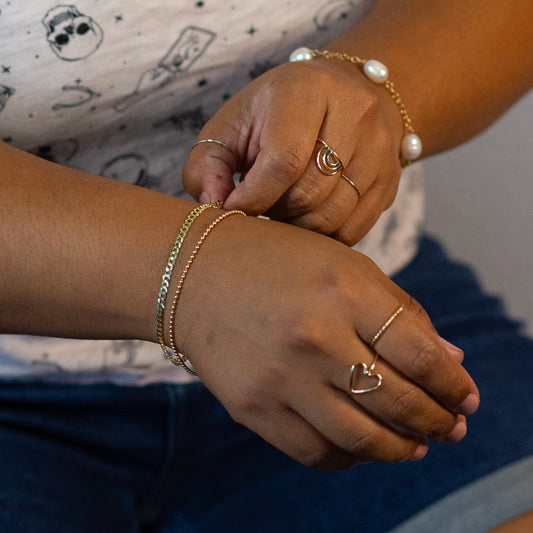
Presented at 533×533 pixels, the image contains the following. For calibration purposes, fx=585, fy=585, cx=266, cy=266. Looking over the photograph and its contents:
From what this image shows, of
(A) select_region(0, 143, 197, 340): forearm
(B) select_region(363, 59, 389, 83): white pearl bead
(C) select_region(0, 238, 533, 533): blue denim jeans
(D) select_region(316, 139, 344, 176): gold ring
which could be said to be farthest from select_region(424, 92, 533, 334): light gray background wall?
(A) select_region(0, 143, 197, 340): forearm

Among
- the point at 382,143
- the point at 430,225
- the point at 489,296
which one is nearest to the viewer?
the point at 382,143

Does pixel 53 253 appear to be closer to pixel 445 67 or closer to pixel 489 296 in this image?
pixel 445 67

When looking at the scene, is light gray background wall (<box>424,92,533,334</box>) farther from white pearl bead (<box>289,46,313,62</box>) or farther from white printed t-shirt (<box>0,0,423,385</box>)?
white pearl bead (<box>289,46,313,62</box>)

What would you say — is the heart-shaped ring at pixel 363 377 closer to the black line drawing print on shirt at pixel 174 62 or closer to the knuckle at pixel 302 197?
the knuckle at pixel 302 197

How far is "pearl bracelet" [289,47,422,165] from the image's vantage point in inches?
25.0

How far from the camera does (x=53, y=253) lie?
1.64ft

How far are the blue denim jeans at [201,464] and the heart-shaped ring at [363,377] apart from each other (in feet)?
0.79

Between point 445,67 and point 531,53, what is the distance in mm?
149

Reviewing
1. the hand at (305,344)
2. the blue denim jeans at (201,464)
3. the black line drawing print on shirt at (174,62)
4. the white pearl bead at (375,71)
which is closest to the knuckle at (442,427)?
the hand at (305,344)

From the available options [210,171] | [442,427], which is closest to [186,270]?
[210,171]

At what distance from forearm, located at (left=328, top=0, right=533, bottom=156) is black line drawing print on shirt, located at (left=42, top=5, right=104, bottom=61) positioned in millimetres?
277

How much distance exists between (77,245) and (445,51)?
49 centimetres

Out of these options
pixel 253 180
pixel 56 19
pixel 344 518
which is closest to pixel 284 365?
pixel 253 180

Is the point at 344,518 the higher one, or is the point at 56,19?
the point at 56,19
